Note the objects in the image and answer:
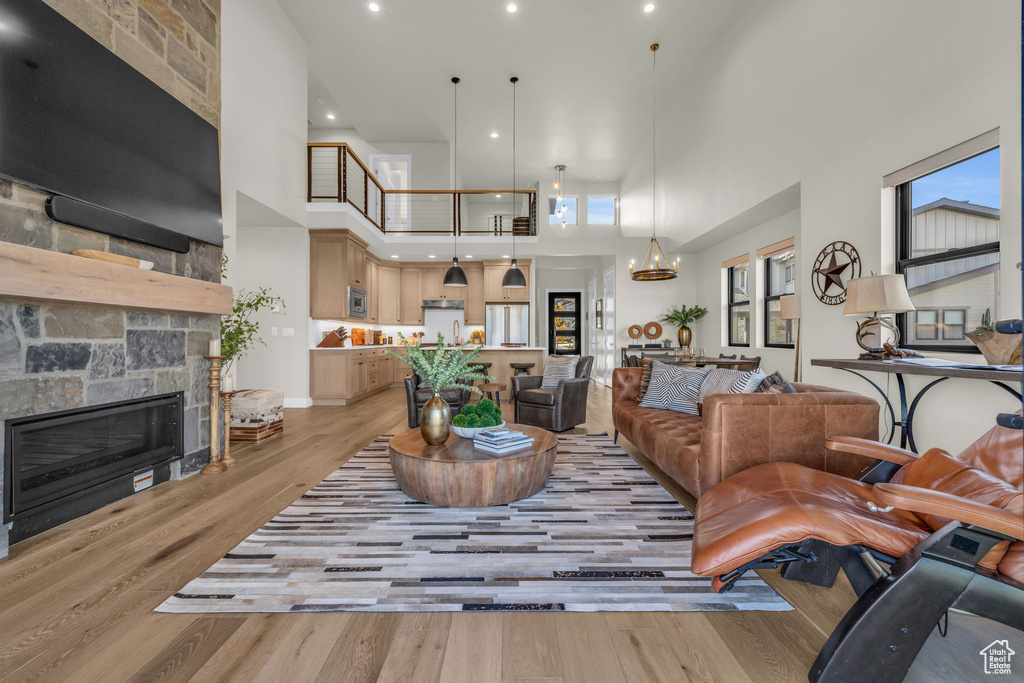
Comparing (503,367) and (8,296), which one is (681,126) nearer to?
(503,367)

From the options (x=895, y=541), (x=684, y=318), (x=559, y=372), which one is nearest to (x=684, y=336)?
(x=684, y=318)

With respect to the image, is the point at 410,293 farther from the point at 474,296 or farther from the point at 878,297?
the point at 878,297

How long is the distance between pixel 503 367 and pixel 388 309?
8.81ft

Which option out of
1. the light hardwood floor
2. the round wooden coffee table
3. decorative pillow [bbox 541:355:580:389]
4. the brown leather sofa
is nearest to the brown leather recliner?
the light hardwood floor

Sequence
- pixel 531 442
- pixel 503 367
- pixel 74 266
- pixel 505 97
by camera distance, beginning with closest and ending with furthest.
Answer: pixel 74 266 < pixel 531 442 < pixel 505 97 < pixel 503 367

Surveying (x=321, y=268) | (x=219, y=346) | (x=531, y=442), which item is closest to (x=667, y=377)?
(x=531, y=442)

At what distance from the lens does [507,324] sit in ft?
30.2

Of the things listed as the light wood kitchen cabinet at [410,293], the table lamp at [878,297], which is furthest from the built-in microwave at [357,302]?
the table lamp at [878,297]

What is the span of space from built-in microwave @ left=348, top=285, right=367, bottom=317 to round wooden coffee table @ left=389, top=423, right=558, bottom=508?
15.5 feet

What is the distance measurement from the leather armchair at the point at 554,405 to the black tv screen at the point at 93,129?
316 centimetres

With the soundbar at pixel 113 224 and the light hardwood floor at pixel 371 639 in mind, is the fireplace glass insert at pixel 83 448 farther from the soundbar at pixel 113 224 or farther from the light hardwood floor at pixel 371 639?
the soundbar at pixel 113 224

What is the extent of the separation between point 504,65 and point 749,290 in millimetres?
4694

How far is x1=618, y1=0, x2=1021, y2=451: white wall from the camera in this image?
267 cm

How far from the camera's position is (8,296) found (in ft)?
7.04
